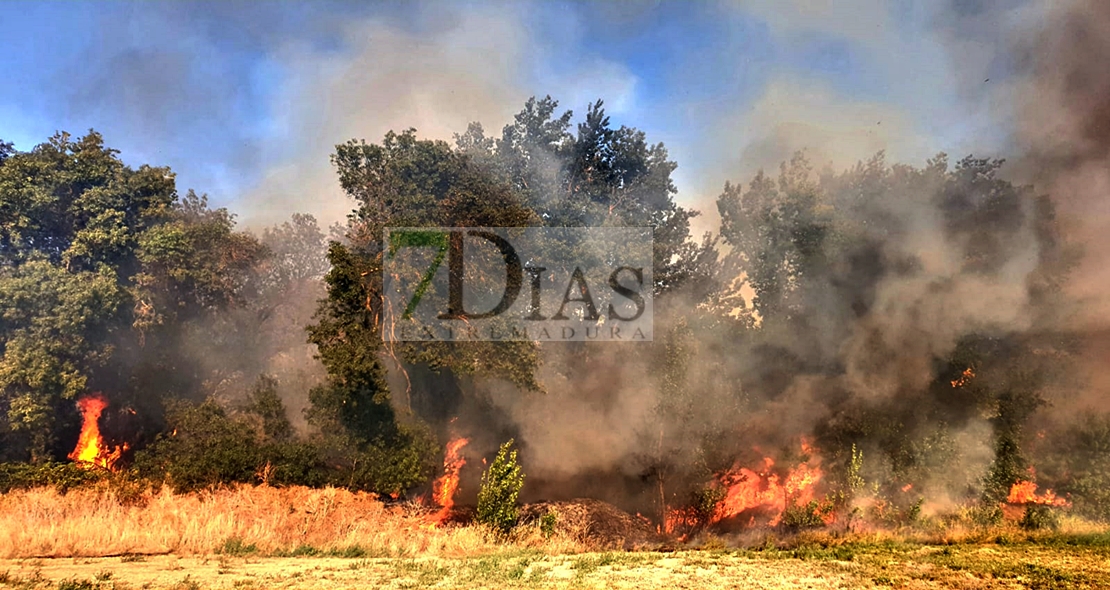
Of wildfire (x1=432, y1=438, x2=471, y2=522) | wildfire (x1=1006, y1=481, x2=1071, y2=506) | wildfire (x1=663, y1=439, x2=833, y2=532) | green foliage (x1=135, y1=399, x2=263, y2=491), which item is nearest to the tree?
green foliage (x1=135, y1=399, x2=263, y2=491)

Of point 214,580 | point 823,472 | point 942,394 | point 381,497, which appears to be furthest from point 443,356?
point 942,394

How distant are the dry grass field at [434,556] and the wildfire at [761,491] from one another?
15.9 feet

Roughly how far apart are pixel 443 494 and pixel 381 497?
2.45m

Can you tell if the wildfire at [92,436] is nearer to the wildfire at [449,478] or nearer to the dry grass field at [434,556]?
the dry grass field at [434,556]

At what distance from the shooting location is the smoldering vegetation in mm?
18328

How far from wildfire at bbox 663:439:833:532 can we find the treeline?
1.93 ft

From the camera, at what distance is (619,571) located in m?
9.88

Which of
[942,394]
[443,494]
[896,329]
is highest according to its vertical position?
[896,329]

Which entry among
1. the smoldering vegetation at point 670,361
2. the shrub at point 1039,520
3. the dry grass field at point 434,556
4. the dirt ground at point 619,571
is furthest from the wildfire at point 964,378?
the dirt ground at point 619,571

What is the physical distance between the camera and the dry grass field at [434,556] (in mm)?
8883

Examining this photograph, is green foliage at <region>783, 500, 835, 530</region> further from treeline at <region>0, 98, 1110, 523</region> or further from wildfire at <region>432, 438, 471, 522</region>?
wildfire at <region>432, 438, 471, 522</region>

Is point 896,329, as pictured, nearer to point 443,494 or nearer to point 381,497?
point 443,494

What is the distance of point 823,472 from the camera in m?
19.8

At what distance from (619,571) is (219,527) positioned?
26.8 feet
